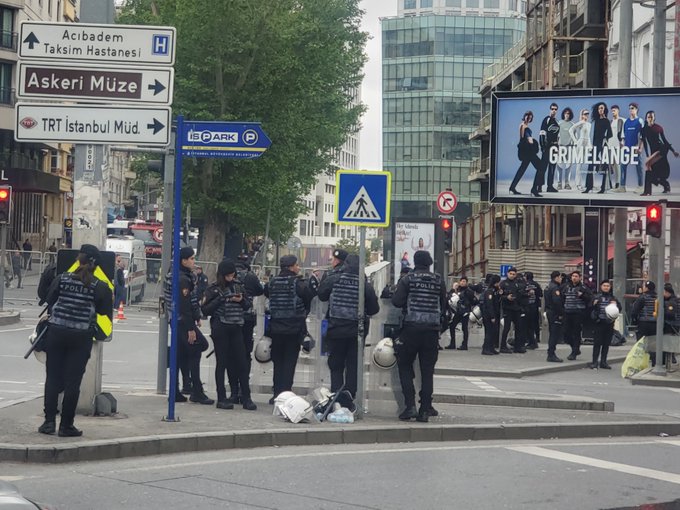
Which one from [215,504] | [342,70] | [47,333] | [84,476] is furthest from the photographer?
[342,70]

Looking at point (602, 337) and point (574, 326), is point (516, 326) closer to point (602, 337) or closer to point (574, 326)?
point (574, 326)

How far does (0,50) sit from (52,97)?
47969mm

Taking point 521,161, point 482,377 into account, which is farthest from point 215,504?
point 521,161

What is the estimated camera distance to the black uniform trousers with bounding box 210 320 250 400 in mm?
13242

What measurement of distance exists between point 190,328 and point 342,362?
70.3 inches

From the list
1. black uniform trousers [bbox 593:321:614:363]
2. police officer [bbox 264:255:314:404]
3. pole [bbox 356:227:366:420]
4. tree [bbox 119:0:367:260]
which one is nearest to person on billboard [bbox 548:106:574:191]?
black uniform trousers [bbox 593:321:614:363]

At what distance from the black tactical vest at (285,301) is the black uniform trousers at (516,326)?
13.2 metres

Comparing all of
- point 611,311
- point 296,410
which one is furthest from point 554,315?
point 296,410

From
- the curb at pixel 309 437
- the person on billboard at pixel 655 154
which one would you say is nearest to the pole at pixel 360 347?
the curb at pixel 309 437

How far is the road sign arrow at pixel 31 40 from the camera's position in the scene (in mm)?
11789

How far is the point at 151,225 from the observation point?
194 feet

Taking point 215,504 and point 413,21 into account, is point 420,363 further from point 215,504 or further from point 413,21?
point 413,21

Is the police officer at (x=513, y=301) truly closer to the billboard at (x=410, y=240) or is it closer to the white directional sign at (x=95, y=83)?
the billboard at (x=410, y=240)

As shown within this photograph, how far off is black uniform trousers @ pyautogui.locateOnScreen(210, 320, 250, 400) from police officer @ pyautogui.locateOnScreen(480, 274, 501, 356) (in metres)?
12.8
